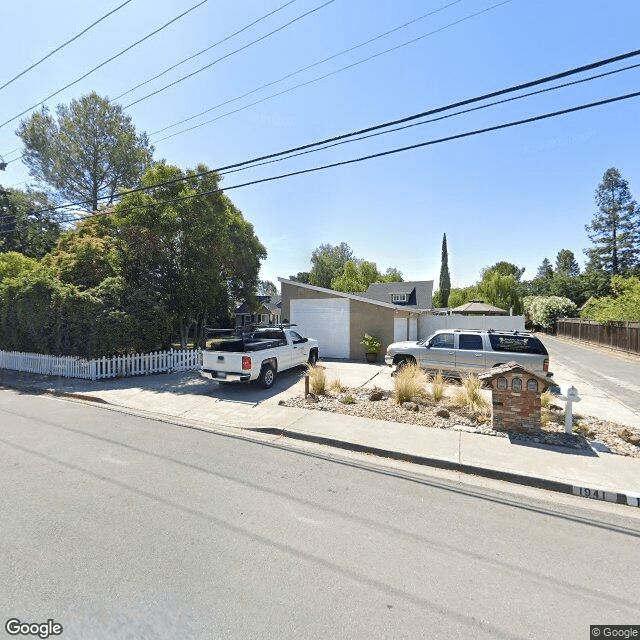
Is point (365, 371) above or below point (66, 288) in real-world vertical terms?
below

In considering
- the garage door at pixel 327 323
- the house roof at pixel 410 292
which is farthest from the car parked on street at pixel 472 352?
the house roof at pixel 410 292

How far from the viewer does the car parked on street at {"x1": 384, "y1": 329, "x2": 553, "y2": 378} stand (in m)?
9.52

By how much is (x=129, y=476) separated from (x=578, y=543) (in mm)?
5124

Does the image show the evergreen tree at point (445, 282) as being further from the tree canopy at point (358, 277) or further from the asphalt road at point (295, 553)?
the asphalt road at point (295, 553)

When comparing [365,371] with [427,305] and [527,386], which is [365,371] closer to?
[527,386]

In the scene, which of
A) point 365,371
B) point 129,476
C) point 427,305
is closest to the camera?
point 129,476

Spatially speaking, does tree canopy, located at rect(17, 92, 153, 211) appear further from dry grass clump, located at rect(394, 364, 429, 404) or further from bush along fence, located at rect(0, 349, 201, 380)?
dry grass clump, located at rect(394, 364, 429, 404)

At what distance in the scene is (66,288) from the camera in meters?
11.5

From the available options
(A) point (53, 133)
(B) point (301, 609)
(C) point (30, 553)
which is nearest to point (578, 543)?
(B) point (301, 609)

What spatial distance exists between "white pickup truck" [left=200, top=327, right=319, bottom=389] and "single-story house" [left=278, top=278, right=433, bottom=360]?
4835 mm

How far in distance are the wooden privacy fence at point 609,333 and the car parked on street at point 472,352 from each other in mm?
13138

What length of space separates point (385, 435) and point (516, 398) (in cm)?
252

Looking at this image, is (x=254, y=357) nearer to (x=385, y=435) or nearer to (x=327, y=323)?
(x=385, y=435)

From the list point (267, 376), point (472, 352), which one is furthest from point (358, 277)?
point (267, 376)
